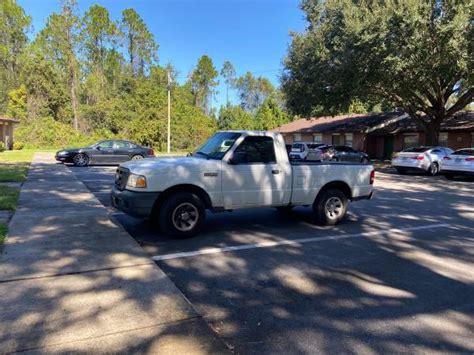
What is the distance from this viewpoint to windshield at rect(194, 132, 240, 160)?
24.5 feet

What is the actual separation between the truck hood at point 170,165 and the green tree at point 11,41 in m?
65.0

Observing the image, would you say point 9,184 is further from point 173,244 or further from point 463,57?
point 463,57

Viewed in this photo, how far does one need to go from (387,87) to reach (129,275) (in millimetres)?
22959

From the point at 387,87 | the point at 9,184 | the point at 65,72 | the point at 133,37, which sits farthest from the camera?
the point at 133,37

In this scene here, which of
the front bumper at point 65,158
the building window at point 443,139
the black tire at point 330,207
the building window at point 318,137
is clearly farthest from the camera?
the building window at point 318,137

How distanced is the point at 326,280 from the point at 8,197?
8405 millimetres

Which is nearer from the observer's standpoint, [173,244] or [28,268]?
[28,268]

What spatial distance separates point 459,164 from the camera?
19.6 meters

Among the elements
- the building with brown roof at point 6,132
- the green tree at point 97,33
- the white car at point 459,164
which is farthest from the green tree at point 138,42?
the white car at point 459,164

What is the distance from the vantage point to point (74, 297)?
448 cm

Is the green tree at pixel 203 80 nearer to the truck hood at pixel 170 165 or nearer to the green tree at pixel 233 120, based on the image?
the green tree at pixel 233 120

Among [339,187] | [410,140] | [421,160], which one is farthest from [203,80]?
[339,187]

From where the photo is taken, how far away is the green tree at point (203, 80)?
77000mm

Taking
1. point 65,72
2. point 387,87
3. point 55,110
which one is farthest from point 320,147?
point 65,72
